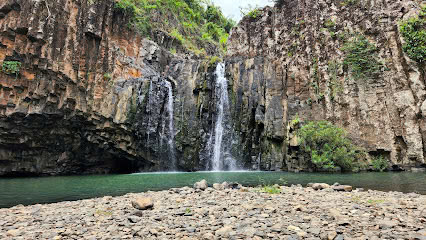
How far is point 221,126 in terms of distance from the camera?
24.0 m

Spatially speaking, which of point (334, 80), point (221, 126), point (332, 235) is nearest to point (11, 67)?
point (221, 126)

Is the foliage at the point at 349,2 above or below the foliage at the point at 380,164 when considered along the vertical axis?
above

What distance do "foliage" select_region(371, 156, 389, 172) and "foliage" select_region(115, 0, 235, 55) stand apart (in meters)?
26.6

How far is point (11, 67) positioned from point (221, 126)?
723 inches

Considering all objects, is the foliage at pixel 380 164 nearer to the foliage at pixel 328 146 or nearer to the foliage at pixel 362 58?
the foliage at pixel 328 146

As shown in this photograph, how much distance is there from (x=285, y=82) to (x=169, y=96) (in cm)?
1174

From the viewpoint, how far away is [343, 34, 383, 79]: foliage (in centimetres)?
2142

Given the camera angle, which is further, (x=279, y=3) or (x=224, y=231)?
(x=279, y=3)

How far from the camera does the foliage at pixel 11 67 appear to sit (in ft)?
66.6

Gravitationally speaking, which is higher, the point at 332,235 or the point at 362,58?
the point at 362,58

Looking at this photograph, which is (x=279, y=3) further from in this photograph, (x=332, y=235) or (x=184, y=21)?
(x=332, y=235)

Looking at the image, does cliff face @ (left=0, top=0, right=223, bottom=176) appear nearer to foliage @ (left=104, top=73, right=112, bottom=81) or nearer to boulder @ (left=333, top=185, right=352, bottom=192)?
foliage @ (left=104, top=73, right=112, bottom=81)

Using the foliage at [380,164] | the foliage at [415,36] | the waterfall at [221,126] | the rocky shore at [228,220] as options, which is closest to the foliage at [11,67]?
the waterfall at [221,126]

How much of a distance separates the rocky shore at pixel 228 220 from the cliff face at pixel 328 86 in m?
15.2
